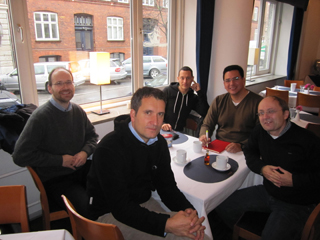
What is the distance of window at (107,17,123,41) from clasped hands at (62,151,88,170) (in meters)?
1.63

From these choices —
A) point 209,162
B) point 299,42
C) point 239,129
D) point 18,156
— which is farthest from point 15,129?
point 299,42

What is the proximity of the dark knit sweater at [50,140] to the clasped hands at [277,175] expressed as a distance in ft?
4.35

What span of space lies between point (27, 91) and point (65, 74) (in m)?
0.70

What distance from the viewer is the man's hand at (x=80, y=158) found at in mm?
1807

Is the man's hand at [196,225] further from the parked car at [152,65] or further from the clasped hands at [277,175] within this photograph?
the parked car at [152,65]

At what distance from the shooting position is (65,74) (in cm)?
185

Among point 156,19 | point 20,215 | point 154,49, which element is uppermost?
point 156,19

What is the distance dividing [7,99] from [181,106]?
1.82 metres

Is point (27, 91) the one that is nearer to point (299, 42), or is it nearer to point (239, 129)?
point (239, 129)

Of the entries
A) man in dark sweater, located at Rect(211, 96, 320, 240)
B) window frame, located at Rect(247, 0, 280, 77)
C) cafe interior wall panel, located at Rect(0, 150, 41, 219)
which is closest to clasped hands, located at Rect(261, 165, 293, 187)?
man in dark sweater, located at Rect(211, 96, 320, 240)

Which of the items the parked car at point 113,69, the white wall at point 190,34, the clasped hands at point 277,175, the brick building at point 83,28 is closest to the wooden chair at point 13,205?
the clasped hands at point 277,175

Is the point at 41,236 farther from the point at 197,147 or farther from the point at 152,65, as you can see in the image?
the point at 152,65

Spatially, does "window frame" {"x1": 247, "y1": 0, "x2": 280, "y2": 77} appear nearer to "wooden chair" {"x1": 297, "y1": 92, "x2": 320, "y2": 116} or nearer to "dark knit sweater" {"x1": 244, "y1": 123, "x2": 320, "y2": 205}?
"wooden chair" {"x1": 297, "y1": 92, "x2": 320, "y2": 116}

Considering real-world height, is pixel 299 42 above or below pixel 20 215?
above
